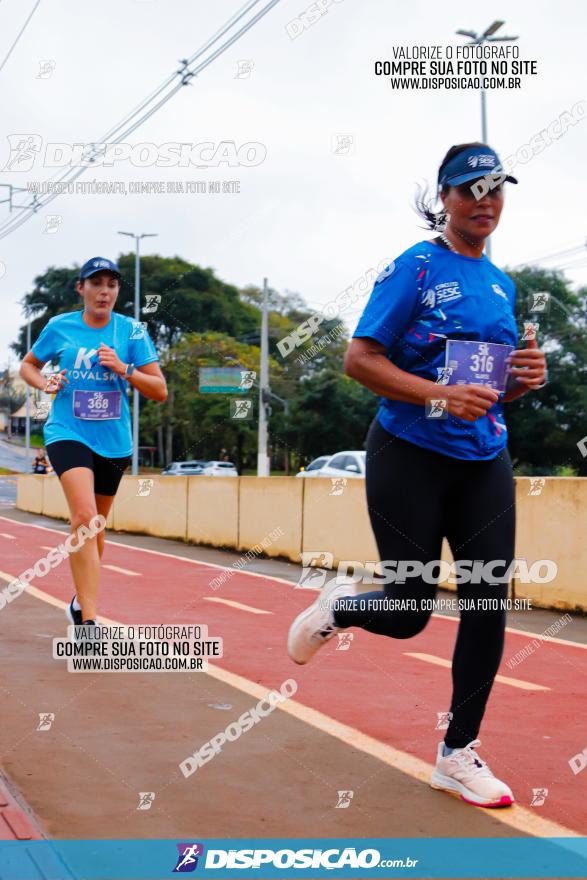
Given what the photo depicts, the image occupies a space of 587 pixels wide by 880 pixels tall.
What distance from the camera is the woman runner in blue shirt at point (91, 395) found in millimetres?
6066

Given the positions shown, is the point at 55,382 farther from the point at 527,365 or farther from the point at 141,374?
the point at 527,365

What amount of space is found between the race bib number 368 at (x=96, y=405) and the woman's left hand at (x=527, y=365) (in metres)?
2.89

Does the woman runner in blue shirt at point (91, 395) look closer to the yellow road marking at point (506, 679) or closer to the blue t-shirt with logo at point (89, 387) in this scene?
the blue t-shirt with logo at point (89, 387)

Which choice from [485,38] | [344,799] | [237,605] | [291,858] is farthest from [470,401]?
[485,38]

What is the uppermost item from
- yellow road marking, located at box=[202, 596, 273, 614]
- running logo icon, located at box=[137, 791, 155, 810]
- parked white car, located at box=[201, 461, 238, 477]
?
running logo icon, located at box=[137, 791, 155, 810]

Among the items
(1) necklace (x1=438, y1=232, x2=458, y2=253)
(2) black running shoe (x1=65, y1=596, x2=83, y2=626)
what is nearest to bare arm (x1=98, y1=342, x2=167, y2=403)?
(2) black running shoe (x1=65, y1=596, x2=83, y2=626)

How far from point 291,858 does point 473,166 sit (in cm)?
214

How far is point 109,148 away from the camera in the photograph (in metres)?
19.8

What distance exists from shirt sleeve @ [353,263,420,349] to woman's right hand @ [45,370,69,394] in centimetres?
264

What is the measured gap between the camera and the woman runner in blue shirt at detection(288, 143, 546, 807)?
376 centimetres

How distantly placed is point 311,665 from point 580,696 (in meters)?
1.35

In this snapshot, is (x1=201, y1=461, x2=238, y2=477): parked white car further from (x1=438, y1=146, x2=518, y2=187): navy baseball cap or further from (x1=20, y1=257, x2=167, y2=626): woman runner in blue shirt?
(x1=438, y1=146, x2=518, y2=187): navy baseball cap

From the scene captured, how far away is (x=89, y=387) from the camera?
20.4 feet

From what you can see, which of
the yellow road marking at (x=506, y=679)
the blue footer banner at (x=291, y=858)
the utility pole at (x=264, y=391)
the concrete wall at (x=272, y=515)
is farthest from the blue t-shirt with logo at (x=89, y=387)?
the utility pole at (x=264, y=391)
